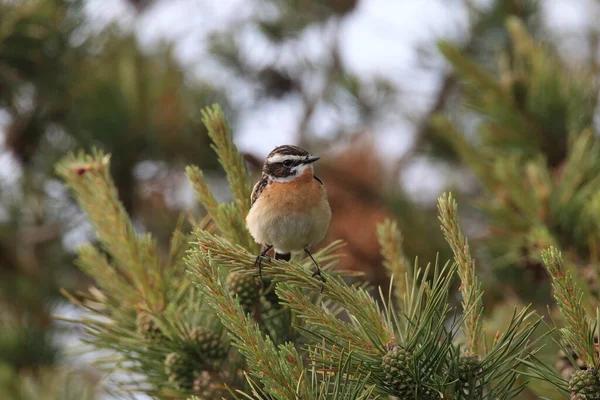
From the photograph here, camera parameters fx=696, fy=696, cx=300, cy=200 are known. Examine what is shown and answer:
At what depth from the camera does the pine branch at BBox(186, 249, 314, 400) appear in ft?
6.00

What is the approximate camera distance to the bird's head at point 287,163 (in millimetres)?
3809

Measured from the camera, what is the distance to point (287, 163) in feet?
12.6

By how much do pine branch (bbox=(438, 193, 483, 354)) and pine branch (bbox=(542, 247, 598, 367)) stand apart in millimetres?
236

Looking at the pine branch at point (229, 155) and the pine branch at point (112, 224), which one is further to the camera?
the pine branch at point (112, 224)

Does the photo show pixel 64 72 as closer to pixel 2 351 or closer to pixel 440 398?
pixel 2 351

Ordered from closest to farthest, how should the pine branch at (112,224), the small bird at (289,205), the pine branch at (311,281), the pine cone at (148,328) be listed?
1. the pine branch at (311,281)
2. the pine cone at (148,328)
3. the pine branch at (112,224)
4. the small bird at (289,205)

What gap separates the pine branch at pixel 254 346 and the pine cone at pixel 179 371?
1.89ft

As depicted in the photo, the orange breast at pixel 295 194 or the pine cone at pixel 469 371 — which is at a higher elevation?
the pine cone at pixel 469 371

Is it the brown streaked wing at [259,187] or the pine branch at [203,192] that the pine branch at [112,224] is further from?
the brown streaked wing at [259,187]

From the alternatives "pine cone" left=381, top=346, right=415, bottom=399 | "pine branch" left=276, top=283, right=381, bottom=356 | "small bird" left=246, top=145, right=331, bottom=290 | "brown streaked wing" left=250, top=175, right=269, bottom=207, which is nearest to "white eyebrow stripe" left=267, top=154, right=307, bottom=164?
"small bird" left=246, top=145, right=331, bottom=290

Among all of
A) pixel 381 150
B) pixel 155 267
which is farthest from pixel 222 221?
pixel 381 150

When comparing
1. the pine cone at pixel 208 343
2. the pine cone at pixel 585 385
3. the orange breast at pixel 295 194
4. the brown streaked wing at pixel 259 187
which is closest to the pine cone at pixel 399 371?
the pine cone at pixel 585 385

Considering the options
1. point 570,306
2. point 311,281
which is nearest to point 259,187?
point 311,281

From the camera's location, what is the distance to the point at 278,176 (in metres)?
3.82
